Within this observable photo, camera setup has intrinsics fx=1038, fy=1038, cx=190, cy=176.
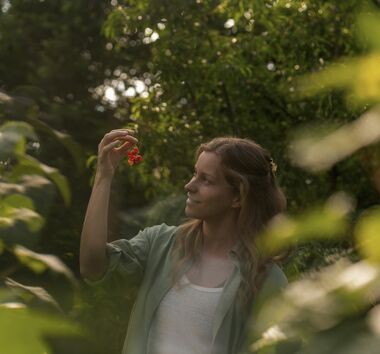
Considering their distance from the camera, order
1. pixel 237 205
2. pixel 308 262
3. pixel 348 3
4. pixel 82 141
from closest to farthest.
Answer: pixel 237 205
pixel 308 262
pixel 348 3
pixel 82 141

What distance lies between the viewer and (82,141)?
Answer: 31.8 ft

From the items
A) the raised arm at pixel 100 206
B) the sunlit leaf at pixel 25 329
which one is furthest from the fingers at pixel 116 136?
the sunlit leaf at pixel 25 329

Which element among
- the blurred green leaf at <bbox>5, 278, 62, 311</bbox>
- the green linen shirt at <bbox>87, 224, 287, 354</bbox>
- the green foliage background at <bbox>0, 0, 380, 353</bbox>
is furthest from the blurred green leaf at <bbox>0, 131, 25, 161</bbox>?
the green linen shirt at <bbox>87, 224, 287, 354</bbox>

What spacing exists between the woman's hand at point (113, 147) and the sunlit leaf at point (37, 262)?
4.56 ft

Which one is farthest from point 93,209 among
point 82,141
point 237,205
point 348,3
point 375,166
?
point 82,141

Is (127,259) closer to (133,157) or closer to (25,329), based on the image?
(133,157)

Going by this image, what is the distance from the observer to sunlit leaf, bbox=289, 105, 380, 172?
0.49 metres

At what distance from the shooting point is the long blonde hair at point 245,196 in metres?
2.55

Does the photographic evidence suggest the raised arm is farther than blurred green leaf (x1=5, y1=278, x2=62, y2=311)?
Yes

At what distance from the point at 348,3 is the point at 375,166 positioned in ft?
15.0

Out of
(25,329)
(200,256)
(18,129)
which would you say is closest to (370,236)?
(25,329)

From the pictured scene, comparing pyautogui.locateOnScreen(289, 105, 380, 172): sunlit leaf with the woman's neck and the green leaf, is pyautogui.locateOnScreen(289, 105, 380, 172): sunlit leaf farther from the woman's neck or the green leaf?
the woman's neck

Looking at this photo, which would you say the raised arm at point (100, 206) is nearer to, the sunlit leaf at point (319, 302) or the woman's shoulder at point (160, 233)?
the woman's shoulder at point (160, 233)

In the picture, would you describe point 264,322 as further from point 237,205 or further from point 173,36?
point 173,36
